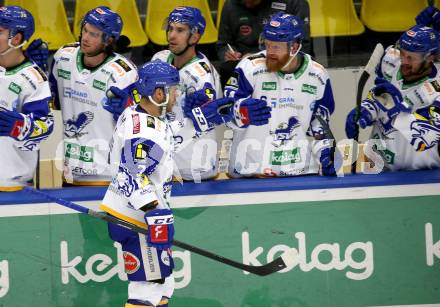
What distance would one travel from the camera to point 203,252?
624 cm

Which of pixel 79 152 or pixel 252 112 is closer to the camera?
pixel 252 112

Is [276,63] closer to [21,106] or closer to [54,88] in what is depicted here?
[54,88]

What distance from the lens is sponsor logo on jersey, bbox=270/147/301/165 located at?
6.88 meters

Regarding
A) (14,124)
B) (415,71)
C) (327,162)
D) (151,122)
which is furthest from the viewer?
(415,71)

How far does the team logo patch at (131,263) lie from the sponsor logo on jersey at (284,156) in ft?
3.84

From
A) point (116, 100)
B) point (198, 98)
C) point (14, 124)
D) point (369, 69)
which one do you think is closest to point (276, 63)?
point (198, 98)

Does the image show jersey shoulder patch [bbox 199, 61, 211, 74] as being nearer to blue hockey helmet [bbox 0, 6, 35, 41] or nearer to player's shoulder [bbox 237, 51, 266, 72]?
player's shoulder [bbox 237, 51, 266, 72]

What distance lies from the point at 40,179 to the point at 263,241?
1.54m

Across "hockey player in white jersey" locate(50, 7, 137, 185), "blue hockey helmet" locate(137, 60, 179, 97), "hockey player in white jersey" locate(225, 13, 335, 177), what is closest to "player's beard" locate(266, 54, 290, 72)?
"hockey player in white jersey" locate(225, 13, 335, 177)

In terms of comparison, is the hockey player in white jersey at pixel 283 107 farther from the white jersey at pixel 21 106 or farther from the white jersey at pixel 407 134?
the white jersey at pixel 21 106

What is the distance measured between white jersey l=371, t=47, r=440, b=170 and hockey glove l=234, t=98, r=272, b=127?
32.5 inches

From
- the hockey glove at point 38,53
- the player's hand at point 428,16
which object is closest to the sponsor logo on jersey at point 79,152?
the hockey glove at point 38,53

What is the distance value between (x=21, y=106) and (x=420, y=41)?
7.54 feet

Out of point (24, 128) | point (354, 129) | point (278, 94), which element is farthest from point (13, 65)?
point (354, 129)
